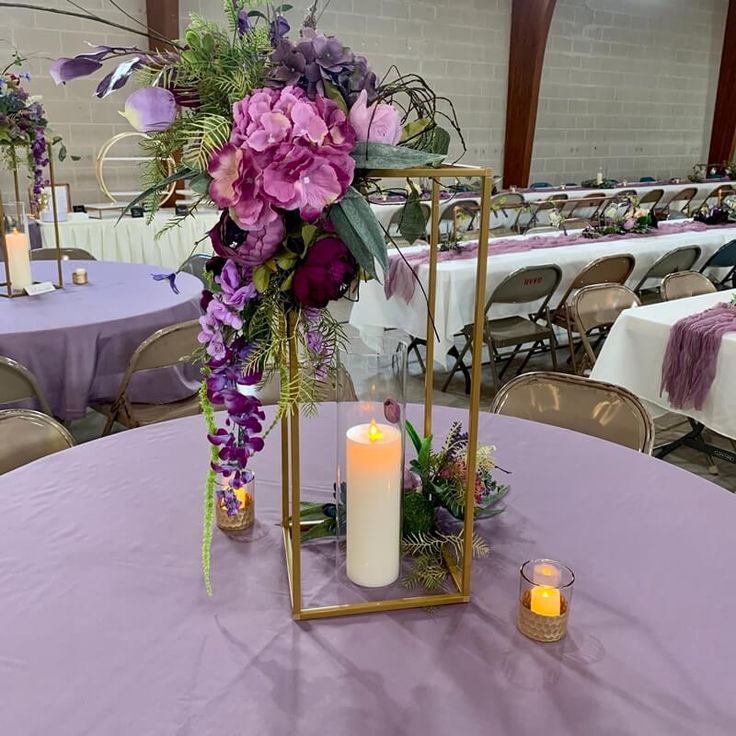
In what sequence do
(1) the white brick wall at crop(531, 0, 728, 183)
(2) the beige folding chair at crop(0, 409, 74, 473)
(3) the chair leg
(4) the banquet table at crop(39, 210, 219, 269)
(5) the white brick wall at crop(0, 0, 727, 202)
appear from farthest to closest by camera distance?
(1) the white brick wall at crop(531, 0, 728, 183) → (5) the white brick wall at crop(0, 0, 727, 202) → (4) the banquet table at crop(39, 210, 219, 269) → (3) the chair leg → (2) the beige folding chair at crop(0, 409, 74, 473)

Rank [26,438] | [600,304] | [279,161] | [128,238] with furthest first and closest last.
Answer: [128,238]
[600,304]
[26,438]
[279,161]

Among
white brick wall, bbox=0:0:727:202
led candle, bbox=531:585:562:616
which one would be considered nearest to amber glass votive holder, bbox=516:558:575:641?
led candle, bbox=531:585:562:616

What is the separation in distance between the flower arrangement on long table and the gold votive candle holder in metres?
0.35

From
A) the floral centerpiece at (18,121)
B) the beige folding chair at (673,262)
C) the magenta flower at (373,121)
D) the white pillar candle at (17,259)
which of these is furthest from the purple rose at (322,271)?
the beige folding chair at (673,262)

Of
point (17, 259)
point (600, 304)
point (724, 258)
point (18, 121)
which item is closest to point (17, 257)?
point (17, 259)

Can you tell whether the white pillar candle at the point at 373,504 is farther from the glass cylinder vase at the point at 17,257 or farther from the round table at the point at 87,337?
the glass cylinder vase at the point at 17,257

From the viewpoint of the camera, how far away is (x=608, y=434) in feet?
5.78

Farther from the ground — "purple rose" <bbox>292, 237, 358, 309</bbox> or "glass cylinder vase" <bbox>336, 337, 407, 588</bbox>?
"purple rose" <bbox>292, 237, 358, 309</bbox>

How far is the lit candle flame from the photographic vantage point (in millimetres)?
933

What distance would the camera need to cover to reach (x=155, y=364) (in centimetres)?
240

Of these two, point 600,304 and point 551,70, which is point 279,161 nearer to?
point 600,304

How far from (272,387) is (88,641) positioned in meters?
1.10

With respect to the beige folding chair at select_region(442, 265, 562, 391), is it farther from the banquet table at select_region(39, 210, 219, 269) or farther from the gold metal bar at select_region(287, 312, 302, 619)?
the gold metal bar at select_region(287, 312, 302, 619)

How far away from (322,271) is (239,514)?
0.54 meters
